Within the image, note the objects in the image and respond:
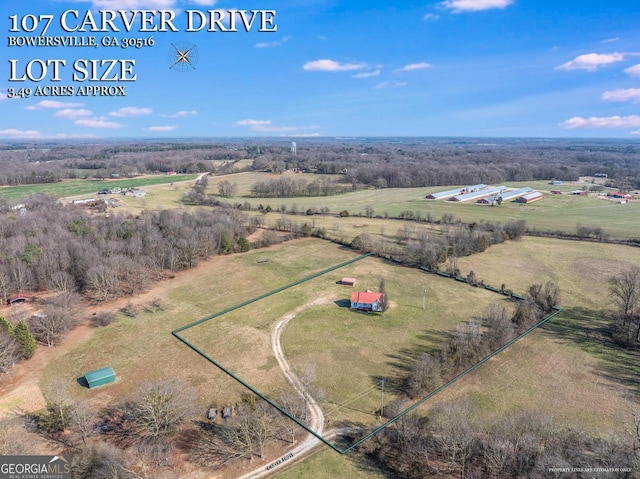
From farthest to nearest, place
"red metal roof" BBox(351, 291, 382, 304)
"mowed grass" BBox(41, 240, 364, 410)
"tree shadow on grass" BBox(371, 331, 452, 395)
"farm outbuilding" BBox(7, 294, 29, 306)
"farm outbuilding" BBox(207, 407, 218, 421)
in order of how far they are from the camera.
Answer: "farm outbuilding" BBox(7, 294, 29, 306)
"red metal roof" BBox(351, 291, 382, 304)
"mowed grass" BBox(41, 240, 364, 410)
"tree shadow on grass" BBox(371, 331, 452, 395)
"farm outbuilding" BBox(207, 407, 218, 421)

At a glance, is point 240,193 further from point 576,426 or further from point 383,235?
point 576,426

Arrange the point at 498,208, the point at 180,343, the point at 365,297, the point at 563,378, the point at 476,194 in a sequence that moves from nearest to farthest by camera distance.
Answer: the point at 563,378
the point at 180,343
the point at 365,297
the point at 498,208
the point at 476,194

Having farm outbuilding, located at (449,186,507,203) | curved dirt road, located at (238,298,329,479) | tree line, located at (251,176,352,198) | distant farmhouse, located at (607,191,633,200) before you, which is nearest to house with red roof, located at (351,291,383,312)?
curved dirt road, located at (238,298,329,479)

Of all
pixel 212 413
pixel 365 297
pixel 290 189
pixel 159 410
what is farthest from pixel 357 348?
pixel 290 189

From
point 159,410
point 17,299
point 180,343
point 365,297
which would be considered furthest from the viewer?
point 17,299

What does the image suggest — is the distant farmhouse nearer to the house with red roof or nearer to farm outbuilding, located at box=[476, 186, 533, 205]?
farm outbuilding, located at box=[476, 186, 533, 205]

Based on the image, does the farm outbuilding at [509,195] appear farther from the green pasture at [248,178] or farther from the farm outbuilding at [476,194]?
the green pasture at [248,178]

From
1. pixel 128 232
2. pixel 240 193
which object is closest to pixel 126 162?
pixel 240 193

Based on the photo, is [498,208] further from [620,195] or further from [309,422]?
[309,422]
